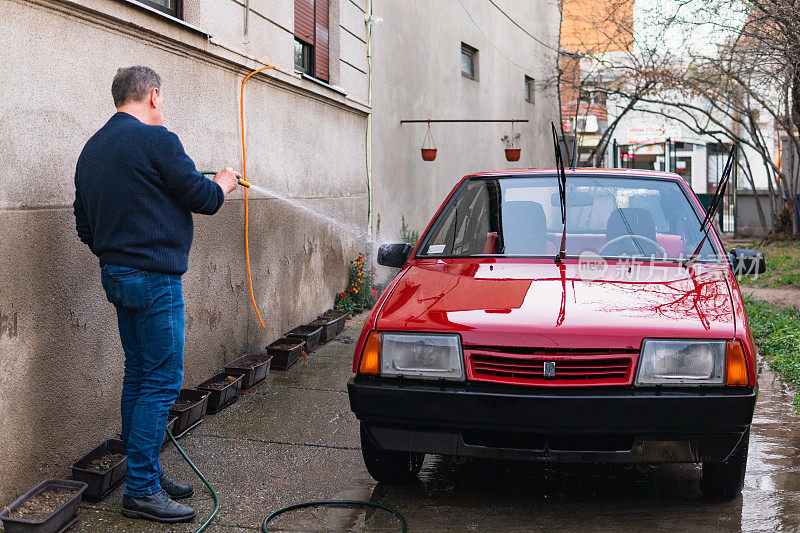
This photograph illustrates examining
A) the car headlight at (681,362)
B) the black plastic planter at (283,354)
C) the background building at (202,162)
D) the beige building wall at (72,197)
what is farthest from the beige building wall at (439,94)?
the car headlight at (681,362)

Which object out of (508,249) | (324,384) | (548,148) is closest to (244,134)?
(324,384)

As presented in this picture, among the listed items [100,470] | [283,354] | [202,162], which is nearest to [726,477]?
[100,470]

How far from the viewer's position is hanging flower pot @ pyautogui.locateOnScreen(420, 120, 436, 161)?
42.9 ft

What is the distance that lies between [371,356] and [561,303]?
2.94 ft

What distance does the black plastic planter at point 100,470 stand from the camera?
156 inches

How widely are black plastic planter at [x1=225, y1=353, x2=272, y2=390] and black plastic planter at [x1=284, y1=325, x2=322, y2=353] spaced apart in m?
0.79

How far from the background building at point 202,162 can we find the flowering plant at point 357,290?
0.17 metres

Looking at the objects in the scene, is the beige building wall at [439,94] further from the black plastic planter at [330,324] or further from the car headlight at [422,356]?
the car headlight at [422,356]

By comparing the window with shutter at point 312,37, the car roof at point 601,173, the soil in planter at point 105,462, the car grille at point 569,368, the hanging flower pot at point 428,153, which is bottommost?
the soil in planter at point 105,462

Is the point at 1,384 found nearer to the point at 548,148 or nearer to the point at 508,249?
the point at 508,249

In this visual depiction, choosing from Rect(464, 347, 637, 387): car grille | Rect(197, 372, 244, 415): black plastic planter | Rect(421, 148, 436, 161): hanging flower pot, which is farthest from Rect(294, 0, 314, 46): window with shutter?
Rect(464, 347, 637, 387): car grille

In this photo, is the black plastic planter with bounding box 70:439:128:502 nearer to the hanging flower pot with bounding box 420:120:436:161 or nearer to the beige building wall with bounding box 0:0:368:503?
the beige building wall with bounding box 0:0:368:503

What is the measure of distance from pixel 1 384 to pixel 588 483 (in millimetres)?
2868

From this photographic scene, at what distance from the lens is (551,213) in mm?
4848
